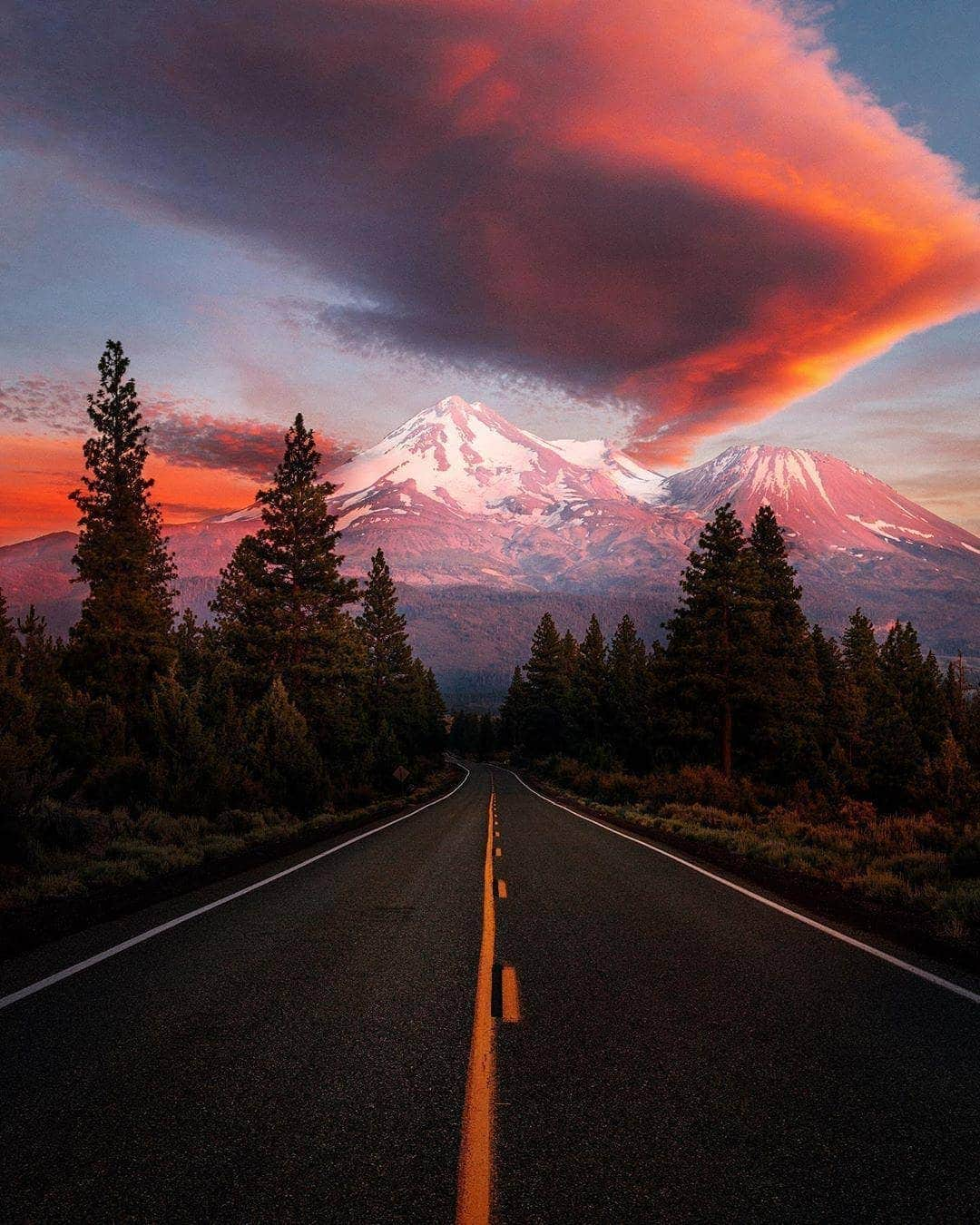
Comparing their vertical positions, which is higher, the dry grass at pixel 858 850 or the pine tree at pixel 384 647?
the pine tree at pixel 384 647

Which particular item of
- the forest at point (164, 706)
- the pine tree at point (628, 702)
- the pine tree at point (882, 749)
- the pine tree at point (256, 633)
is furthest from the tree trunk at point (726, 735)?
the pine tree at point (256, 633)

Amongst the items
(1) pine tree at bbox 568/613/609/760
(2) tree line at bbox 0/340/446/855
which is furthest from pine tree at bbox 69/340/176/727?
(1) pine tree at bbox 568/613/609/760

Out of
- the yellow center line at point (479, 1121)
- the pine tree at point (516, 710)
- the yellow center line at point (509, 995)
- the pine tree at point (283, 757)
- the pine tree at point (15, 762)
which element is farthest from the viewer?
the pine tree at point (516, 710)

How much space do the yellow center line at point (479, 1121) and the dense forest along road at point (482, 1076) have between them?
0.02 meters

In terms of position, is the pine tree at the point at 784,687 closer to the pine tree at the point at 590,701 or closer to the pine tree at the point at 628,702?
the pine tree at the point at 628,702

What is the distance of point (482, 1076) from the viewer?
160 inches

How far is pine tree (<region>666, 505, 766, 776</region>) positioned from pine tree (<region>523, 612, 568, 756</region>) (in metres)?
35.5

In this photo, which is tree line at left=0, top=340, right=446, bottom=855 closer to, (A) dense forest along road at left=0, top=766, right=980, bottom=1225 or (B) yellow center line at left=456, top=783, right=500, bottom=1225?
(A) dense forest along road at left=0, top=766, right=980, bottom=1225

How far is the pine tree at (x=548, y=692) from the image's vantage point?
7231 cm

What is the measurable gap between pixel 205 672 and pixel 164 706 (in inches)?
901

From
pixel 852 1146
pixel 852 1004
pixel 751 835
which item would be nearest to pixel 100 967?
pixel 852 1146

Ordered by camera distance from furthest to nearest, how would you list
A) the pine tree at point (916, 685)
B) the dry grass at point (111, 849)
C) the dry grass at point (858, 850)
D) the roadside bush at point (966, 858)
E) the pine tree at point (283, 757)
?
the pine tree at point (916, 685) < the pine tree at point (283, 757) < the roadside bush at point (966, 858) < the dry grass at point (111, 849) < the dry grass at point (858, 850)

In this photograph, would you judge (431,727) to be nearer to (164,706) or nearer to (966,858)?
(164,706)

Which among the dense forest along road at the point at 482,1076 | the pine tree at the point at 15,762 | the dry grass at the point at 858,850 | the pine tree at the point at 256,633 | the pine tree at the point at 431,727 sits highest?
the pine tree at the point at 256,633
